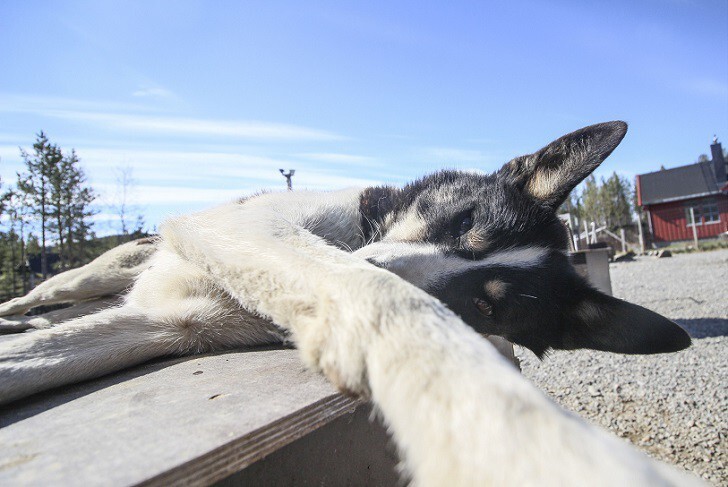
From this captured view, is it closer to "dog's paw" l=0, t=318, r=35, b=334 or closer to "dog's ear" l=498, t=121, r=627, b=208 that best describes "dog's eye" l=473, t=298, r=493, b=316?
"dog's ear" l=498, t=121, r=627, b=208

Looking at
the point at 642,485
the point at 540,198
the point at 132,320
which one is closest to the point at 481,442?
the point at 642,485

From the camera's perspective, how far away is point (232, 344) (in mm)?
2363

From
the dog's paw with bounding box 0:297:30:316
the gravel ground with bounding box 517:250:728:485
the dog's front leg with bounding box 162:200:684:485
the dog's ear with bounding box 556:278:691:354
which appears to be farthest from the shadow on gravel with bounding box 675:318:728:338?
the dog's paw with bounding box 0:297:30:316

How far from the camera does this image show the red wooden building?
121 ft

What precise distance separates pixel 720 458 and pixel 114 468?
183 inches

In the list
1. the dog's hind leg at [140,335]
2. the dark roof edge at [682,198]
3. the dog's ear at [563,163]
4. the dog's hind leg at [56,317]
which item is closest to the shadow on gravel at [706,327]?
the dog's ear at [563,163]

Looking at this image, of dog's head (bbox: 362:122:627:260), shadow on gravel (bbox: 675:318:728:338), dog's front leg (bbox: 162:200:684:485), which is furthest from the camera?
shadow on gravel (bbox: 675:318:728:338)

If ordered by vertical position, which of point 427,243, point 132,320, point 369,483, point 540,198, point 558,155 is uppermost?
point 558,155

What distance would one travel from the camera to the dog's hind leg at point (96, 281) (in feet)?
16.0

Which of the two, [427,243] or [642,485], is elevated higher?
[427,243]

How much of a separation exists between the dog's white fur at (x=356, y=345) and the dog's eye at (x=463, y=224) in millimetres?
236

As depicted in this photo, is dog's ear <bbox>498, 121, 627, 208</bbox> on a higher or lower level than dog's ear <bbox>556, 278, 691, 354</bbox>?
higher

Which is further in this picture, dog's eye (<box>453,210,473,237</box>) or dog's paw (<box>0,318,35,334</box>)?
dog's paw (<box>0,318,35,334</box>)

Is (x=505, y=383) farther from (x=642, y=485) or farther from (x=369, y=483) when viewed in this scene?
(x=369, y=483)
